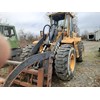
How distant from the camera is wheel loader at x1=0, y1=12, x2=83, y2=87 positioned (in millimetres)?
1306

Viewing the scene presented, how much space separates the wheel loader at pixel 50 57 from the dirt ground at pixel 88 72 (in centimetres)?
6

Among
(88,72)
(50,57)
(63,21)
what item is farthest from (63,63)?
(63,21)

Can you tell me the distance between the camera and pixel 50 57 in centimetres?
140

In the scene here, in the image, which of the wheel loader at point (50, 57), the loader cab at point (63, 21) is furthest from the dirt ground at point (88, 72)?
the loader cab at point (63, 21)

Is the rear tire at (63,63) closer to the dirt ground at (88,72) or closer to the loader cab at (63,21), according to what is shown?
the dirt ground at (88,72)

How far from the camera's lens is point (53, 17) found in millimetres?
1800

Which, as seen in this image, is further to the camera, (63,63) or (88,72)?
(88,72)

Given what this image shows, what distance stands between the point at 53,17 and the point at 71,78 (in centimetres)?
66

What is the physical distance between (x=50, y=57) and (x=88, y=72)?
1.77ft

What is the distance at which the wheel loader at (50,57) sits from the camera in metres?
1.31

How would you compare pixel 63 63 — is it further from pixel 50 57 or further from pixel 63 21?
pixel 63 21

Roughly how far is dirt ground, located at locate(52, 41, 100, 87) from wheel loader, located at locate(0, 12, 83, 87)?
2.6 inches
